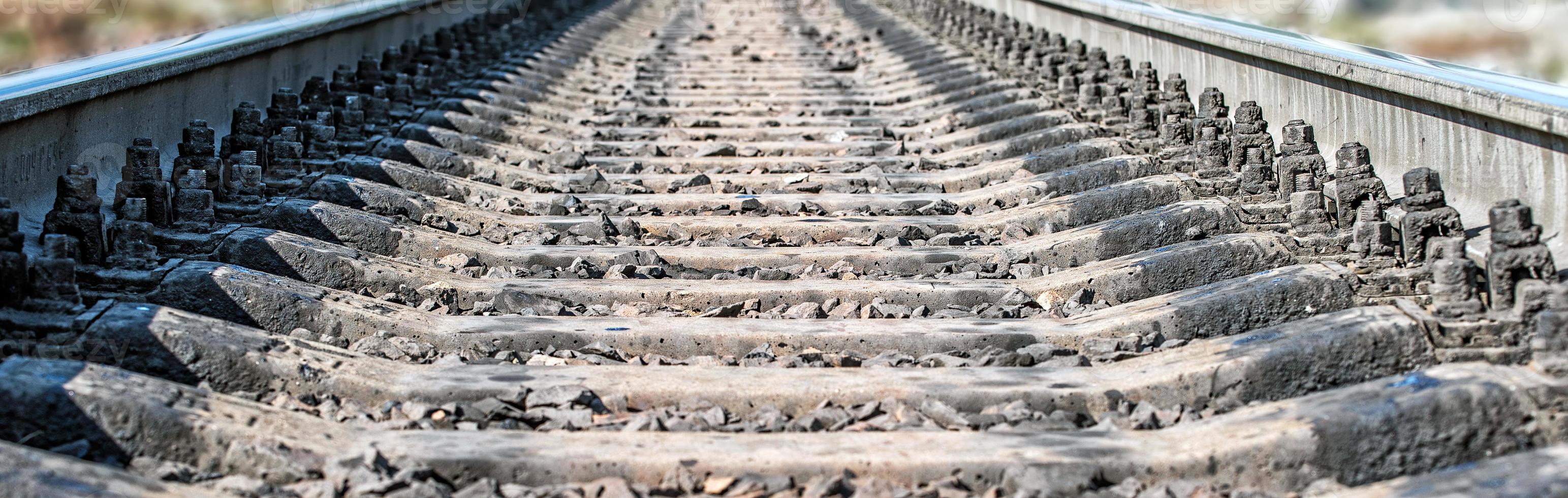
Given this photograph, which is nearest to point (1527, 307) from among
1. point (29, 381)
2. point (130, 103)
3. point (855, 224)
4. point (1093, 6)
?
point (855, 224)

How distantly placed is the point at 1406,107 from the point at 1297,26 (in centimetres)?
309

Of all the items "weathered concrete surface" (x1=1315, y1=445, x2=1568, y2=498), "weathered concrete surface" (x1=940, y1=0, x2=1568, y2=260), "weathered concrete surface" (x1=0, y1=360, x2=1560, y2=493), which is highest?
"weathered concrete surface" (x1=940, y1=0, x2=1568, y2=260)

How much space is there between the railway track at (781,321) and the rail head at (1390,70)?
0.92 ft

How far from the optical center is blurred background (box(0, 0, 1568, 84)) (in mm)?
5508

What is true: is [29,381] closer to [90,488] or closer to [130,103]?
[90,488]

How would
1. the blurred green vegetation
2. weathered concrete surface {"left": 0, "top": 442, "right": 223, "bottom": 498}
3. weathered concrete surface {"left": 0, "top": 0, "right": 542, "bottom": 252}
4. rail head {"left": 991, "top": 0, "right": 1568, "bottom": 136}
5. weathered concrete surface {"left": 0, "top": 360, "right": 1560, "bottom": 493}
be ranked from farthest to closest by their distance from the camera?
1. the blurred green vegetation
2. weathered concrete surface {"left": 0, "top": 0, "right": 542, "bottom": 252}
3. rail head {"left": 991, "top": 0, "right": 1568, "bottom": 136}
4. weathered concrete surface {"left": 0, "top": 360, "right": 1560, "bottom": 493}
5. weathered concrete surface {"left": 0, "top": 442, "right": 223, "bottom": 498}

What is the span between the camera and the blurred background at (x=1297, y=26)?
217 inches

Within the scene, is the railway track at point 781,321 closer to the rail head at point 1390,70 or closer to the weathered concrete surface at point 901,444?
the weathered concrete surface at point 901,444

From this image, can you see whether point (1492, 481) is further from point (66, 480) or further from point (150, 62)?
point (150, 62)

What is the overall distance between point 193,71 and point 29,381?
10.1 feet

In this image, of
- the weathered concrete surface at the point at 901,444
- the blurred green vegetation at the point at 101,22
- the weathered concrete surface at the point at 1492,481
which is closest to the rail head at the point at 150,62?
the blurred green vegetation at the point at 101,22

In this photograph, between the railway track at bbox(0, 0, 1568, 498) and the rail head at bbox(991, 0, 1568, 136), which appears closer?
the railway track at bbox(0, 0, 1568, 498)

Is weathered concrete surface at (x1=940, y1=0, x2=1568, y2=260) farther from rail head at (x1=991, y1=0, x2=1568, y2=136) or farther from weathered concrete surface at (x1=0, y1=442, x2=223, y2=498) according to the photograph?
weathered concrete surface at (x1=0, y1=442, x2=223, y2=498)

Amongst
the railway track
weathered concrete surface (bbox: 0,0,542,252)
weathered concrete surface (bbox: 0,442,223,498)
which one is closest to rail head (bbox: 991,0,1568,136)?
the railway track
